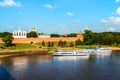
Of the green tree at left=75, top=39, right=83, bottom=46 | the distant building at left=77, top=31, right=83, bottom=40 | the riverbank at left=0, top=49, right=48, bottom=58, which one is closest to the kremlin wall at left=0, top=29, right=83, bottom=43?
the distant building at left=77, top=31, right=83, bottom=40

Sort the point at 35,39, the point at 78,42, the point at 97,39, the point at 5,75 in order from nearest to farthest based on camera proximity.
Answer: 1. the point at 5,75
2. the point at 35,39
3. the point at 78,42
4. the point at 97,39

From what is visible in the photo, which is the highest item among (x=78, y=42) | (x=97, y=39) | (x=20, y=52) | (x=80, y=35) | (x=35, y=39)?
(x=80, y=35)

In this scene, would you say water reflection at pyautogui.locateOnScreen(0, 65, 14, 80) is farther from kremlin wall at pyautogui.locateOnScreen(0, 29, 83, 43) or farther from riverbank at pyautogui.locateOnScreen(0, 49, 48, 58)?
kremlin wall at pyautogui.locateOnScreen(0, 29, 83, 43)

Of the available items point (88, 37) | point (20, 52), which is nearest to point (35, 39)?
point (88, 37)

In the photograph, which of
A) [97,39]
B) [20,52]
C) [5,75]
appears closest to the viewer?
[5,75]

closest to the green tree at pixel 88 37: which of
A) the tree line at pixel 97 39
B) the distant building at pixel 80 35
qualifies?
the tree line at pixel 97 39

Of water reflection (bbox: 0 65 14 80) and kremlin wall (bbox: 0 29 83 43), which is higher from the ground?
kremlin wall (bbox: 0 29 83 43)

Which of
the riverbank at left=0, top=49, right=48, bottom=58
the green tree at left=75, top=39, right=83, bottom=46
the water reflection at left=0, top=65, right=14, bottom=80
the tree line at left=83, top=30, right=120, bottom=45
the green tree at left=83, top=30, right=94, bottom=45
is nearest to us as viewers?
the water reflection at left=0, top=65, right=14, bottom=80

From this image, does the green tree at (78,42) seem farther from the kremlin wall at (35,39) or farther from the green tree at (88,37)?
the kremlin wall at (35,39)

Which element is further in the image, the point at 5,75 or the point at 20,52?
the point at 20,52

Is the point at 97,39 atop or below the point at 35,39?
below

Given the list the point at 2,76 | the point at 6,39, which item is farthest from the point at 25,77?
the point at 6,39

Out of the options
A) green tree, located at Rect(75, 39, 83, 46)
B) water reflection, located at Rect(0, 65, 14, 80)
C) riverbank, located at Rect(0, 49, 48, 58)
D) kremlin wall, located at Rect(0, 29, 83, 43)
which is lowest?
water reflection, located at Rect(0, 65, 14, 80)

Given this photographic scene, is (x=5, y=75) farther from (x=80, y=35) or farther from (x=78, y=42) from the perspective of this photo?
(x=80, y=35)
